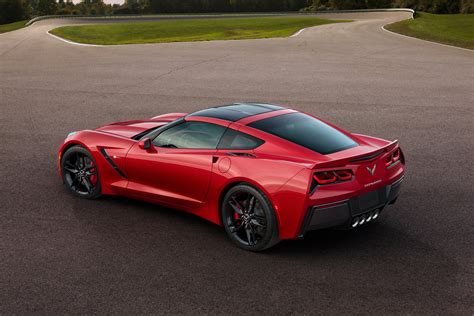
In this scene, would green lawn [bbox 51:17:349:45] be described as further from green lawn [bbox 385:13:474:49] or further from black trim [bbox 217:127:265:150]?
black trim [bbox 217:127:265:150]

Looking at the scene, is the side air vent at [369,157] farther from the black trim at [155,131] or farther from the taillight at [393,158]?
the black trim at [155,131]

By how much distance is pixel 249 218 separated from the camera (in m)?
6.18

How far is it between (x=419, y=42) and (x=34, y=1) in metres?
171

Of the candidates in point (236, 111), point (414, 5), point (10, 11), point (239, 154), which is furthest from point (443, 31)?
point (10, 11)

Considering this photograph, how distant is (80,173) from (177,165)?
70.4 inches

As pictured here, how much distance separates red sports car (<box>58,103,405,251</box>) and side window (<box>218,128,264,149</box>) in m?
0.01

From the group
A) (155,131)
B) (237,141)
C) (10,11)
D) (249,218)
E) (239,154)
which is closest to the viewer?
(249,218)

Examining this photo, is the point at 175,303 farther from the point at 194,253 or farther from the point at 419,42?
the point at 419,42

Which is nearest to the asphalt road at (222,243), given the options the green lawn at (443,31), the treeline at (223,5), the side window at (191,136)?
the side window at (191,136)

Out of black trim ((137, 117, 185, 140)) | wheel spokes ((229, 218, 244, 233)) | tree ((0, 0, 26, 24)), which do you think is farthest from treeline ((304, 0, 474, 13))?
wheel spokes ((229, 218, 244, 233))

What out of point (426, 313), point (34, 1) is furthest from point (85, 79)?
point (34, 1)

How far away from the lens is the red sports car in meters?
5.80

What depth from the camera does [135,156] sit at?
7.21m

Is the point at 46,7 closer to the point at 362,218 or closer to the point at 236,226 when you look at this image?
the point at 236,226
